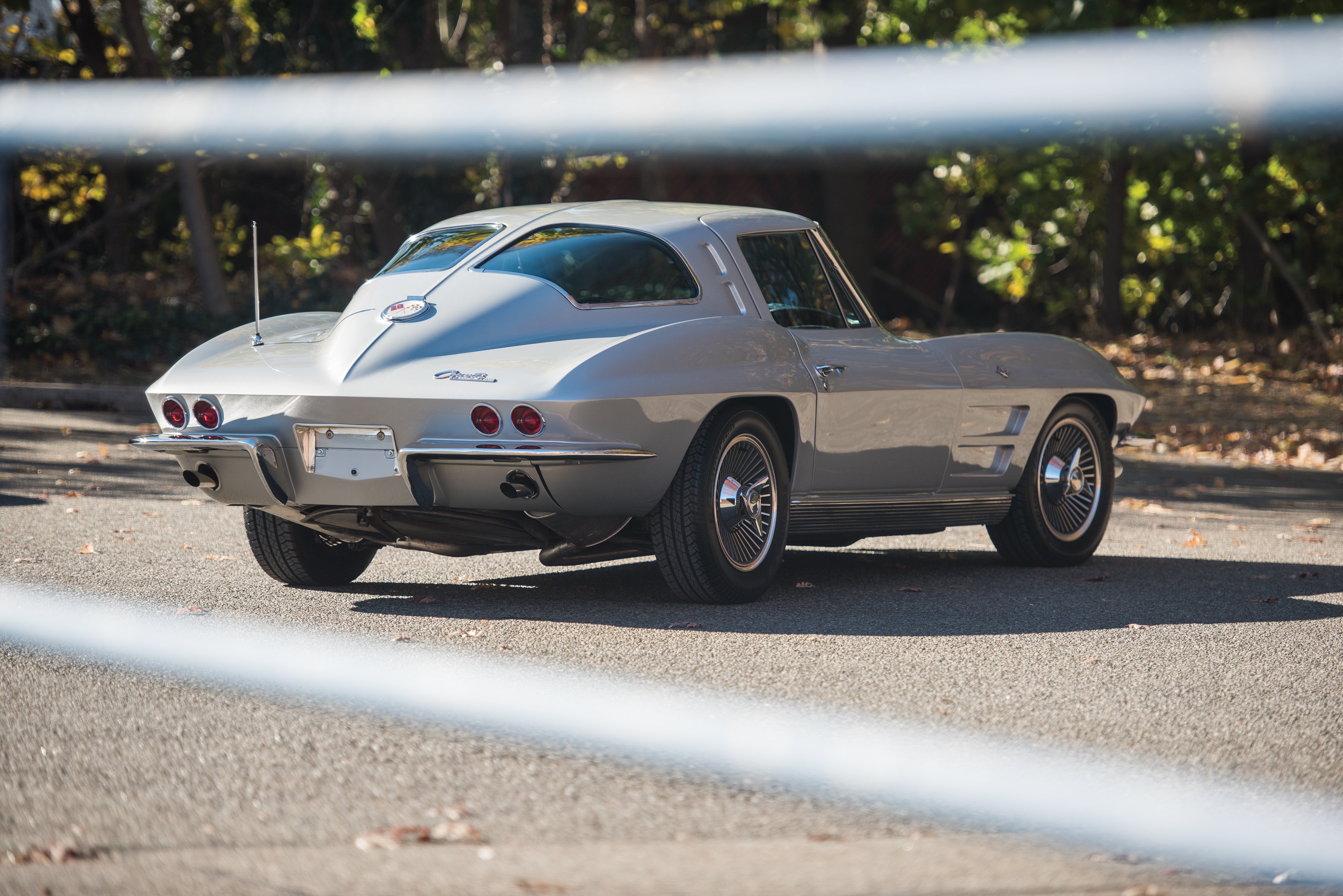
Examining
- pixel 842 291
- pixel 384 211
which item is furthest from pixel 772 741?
pixel 384 211

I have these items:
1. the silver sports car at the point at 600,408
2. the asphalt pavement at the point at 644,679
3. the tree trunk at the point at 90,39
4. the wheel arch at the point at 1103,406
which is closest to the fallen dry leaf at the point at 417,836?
the asphalt pavement at the point at 644,679

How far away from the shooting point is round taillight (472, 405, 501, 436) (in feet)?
17.4

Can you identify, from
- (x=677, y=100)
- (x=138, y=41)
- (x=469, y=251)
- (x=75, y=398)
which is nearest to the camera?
(x=469, y=251)

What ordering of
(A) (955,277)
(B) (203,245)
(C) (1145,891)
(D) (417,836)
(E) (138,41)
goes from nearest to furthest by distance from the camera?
(C) (1145,891), (D) (417,836), (E) (138,41), (B) (203,245), (A) (955,277)

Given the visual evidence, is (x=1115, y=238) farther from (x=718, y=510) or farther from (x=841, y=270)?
(x=718, y=510)

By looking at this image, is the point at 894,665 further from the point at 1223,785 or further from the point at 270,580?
the point at 270,580

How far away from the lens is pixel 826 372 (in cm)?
632

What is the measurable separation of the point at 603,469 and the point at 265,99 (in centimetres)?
1454

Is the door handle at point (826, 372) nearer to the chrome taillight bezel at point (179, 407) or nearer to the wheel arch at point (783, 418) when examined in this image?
the wheel arch at point (783, 418)

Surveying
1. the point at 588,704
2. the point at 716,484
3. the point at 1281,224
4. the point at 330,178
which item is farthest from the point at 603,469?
the point at 1281,224

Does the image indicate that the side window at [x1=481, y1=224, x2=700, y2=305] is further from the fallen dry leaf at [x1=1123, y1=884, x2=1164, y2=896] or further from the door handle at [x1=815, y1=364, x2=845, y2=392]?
the fallen dry leaf at [x1=1123, y1=884, x2=1164, y2=896]

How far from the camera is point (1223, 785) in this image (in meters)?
3.92

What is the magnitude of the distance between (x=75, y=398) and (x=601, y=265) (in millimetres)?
10339

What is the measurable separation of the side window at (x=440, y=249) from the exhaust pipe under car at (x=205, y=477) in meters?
1.06
